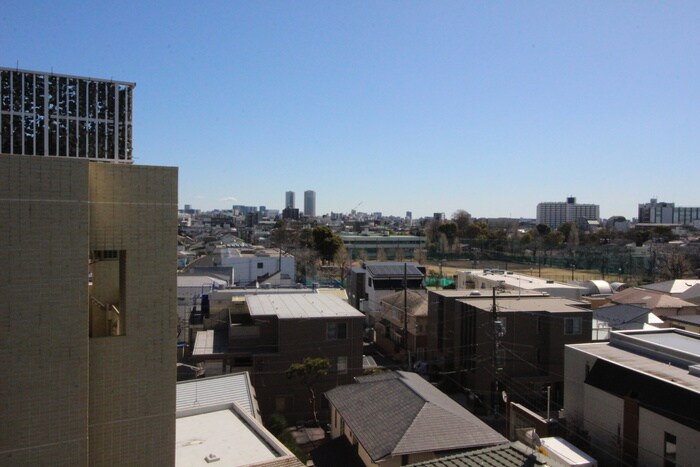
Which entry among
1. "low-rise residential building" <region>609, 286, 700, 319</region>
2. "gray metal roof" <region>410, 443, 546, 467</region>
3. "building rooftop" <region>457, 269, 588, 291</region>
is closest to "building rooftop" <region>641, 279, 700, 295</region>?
"low-rise residential building" <region>609, 286, 700, 319</region>

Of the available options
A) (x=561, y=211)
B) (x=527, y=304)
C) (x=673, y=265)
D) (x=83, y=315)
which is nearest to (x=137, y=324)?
(x=83, y=315)

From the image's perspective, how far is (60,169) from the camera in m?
4.79

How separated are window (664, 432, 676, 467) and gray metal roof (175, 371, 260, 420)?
7.44 meters

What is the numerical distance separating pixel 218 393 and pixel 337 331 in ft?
16.1

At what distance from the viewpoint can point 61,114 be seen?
23.2 feet

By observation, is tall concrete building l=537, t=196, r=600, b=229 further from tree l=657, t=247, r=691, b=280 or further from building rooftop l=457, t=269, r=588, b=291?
building rooftop l=457, t=269, r=588, b=291

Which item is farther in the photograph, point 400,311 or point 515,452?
point 400,311

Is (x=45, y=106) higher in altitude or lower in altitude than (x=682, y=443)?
higher

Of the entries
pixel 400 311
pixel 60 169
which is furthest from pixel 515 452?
pixel 400 311

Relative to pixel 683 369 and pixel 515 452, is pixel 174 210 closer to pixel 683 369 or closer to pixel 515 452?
pixel 515 452

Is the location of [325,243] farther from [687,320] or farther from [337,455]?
[337,455]

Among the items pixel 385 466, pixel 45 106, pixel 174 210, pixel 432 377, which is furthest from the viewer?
pixel 432 377

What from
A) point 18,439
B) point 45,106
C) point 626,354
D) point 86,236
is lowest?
point 626,354

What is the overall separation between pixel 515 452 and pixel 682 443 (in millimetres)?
5735
